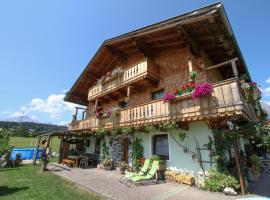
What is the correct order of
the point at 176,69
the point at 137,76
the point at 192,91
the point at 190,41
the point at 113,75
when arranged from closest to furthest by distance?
the point at 192,91 → the point at 190,41 → the point at 176,69 → the point at 137,76 → the point at 113,75

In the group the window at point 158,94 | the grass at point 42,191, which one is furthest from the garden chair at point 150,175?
the window at point 158,94

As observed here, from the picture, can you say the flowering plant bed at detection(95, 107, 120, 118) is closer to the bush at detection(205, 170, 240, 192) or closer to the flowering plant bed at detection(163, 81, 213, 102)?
the flowering plant bed at detection(163, 81, 213, 102)

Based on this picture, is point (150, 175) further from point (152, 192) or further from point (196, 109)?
point (196, 109)

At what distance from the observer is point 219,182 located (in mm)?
7305

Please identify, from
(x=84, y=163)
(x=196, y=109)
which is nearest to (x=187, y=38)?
(x=196, y=109)

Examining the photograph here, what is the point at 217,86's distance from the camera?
292 inches

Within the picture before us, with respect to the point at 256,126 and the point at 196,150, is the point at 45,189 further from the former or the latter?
the point at 256,126

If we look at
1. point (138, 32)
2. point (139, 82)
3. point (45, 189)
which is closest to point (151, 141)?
point (139, 82)

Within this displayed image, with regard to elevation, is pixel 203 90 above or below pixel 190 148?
above

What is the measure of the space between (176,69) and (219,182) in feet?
22.8

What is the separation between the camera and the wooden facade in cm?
749

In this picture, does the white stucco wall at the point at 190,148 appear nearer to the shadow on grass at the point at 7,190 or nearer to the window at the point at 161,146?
the window at the point at 161,146

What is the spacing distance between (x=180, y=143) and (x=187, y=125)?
1.13 metres

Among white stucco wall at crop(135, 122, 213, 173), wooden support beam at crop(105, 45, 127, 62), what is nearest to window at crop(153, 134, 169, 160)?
white stucco wall at crop(135, 122, 213, 173)
